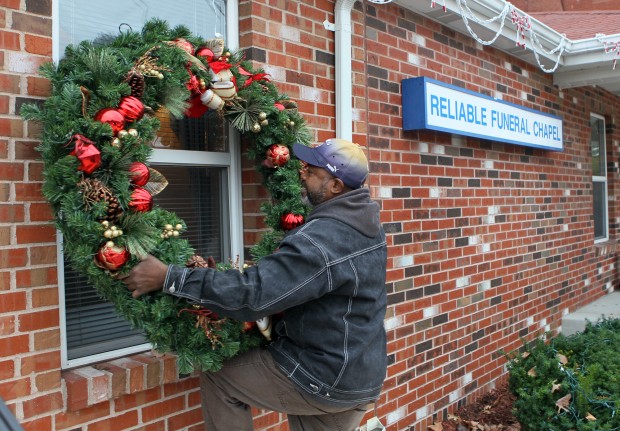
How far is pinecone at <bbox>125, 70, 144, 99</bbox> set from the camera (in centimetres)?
238

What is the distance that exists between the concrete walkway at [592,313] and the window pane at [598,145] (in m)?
1.81

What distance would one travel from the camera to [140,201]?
230 cm

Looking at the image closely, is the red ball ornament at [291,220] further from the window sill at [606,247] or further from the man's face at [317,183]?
the window sill at [606,247]

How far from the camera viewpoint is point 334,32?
3930mm

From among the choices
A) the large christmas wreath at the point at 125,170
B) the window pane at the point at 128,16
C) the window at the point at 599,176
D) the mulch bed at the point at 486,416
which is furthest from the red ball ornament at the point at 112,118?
the window at the point at 599,176

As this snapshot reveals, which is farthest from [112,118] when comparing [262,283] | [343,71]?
[343,71]

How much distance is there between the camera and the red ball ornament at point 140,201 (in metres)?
2.29

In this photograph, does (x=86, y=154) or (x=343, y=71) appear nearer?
(x=86, y=154)

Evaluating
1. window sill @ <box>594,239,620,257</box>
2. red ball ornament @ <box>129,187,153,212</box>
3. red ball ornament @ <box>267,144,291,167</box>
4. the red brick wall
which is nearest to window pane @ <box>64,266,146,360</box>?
the red brick wall

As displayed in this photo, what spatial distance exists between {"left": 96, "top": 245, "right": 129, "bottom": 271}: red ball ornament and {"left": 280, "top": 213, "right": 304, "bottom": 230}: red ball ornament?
955 mm

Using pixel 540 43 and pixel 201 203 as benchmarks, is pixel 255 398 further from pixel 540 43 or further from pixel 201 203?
pixel 540 43

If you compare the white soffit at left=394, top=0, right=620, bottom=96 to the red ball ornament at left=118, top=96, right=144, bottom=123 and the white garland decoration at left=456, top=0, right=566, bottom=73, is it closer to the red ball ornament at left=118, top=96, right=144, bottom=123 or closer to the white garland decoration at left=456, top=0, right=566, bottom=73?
the white garland decoration at left=456, top=0, right=566, bottom=73

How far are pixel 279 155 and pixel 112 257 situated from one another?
109 centimetres

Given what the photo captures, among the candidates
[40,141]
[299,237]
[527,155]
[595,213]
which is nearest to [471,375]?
[527,155]
